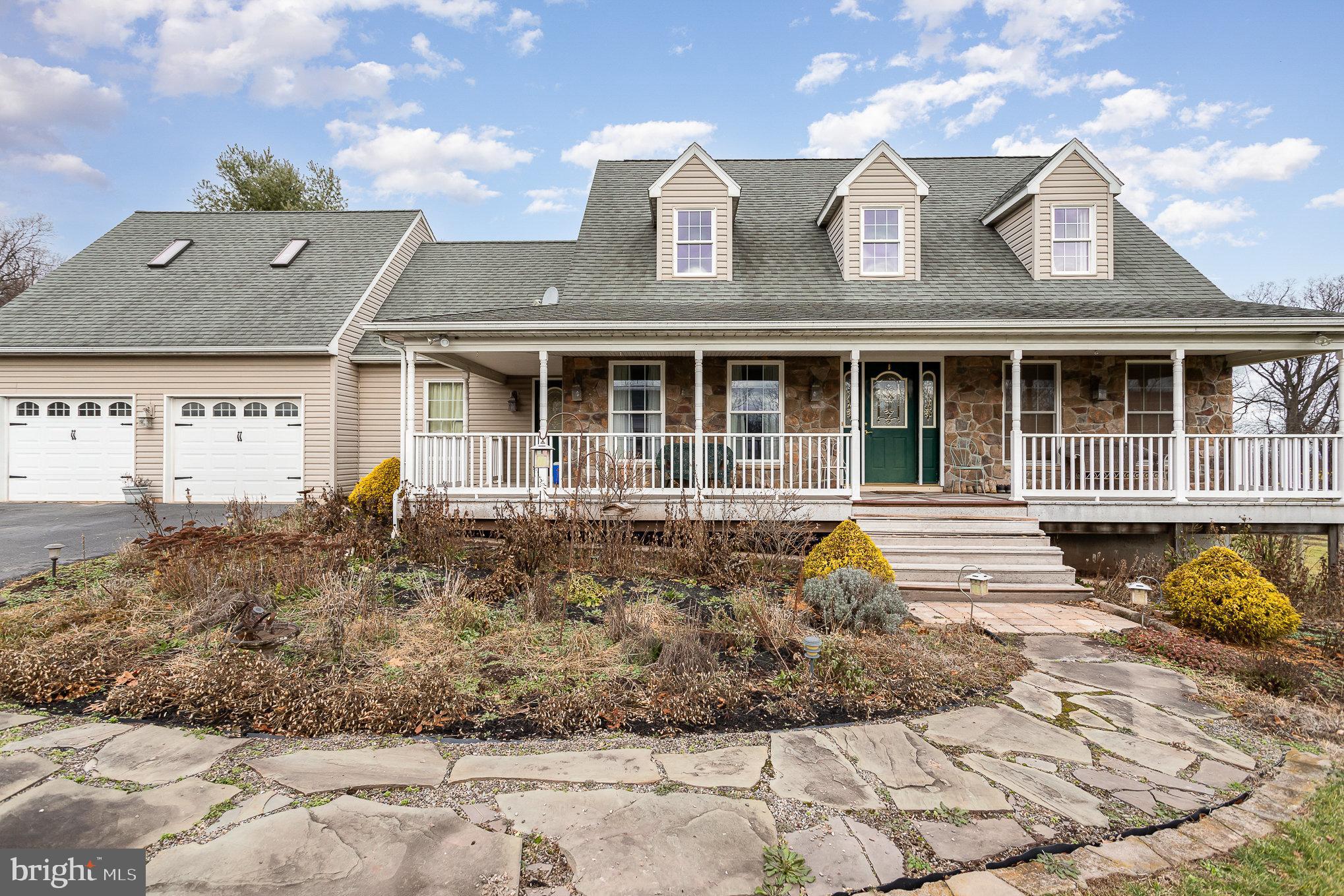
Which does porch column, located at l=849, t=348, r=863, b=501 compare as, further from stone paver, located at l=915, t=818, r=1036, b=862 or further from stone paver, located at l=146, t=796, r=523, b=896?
stone paver, located at l=146, t=796, r=523, b=896

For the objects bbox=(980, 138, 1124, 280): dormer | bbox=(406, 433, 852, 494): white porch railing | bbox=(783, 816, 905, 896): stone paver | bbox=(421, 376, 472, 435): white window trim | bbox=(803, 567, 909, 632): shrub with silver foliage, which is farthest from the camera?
bbox=(421, 376, 472, 435): white window trim

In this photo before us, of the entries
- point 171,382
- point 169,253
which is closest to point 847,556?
point 171,382

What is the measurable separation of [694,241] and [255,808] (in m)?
9.86

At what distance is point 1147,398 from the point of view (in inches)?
388

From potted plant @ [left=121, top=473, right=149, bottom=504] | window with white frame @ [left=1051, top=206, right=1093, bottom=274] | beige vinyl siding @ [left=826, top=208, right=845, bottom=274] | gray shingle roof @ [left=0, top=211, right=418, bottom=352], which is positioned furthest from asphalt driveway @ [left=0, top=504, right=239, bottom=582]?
window with white frame @ [left=1051, top=206, right=1093, bottom=274]

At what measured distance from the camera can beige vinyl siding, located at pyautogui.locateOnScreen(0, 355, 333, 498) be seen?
39.8 feet

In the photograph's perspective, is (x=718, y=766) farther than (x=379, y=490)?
No

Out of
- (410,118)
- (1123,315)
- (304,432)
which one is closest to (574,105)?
(410,118)

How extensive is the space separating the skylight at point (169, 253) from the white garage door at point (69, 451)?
4015mm

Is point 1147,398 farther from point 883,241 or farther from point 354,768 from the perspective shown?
point 354,768

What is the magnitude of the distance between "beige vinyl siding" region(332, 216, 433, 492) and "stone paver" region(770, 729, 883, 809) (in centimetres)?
1219

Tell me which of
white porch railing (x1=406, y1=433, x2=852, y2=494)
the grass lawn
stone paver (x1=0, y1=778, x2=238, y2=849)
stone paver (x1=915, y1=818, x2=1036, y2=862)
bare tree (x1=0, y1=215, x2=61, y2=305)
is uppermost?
bare tree (x1=0, y1=215, x2=61, y2=305)

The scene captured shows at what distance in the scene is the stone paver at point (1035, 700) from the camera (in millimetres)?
3750

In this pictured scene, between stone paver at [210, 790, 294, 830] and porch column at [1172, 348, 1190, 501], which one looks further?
porch column at [1172, 348, 1190, 501]
